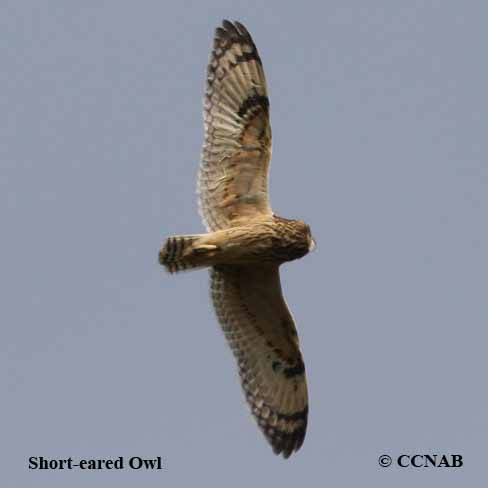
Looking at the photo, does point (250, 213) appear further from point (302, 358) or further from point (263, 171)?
point (302, 358)

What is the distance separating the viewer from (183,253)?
12109 mm

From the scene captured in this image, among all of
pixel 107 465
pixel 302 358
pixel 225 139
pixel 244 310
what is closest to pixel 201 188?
pixel 225 139

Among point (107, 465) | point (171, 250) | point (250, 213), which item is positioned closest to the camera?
point (171, 250)

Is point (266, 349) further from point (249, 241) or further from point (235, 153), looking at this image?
point (235, 153)

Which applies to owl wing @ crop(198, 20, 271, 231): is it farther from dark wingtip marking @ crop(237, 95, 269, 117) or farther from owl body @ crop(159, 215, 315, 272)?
owl body @ crop(159, 215, 315, 272)

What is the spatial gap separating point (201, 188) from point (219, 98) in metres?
1.17

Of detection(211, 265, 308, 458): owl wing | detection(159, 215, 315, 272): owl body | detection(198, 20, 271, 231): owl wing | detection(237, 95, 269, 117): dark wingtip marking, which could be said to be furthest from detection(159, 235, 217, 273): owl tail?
detection(237, 95, 269, 117): dark wingtip marking

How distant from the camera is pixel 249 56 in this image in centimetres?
1365

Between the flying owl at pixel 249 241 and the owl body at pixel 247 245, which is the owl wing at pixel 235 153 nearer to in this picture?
the flying owl at pixel 249 241

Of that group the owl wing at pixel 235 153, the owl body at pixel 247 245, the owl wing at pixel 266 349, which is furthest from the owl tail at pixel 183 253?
the owl wing at pixel 266 349

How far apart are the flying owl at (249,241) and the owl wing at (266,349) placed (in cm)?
1

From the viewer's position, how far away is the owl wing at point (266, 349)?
13375 millimetres

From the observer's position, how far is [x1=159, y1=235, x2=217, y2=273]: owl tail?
12031 mm

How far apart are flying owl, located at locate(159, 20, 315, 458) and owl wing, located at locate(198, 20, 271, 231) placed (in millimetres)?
12
